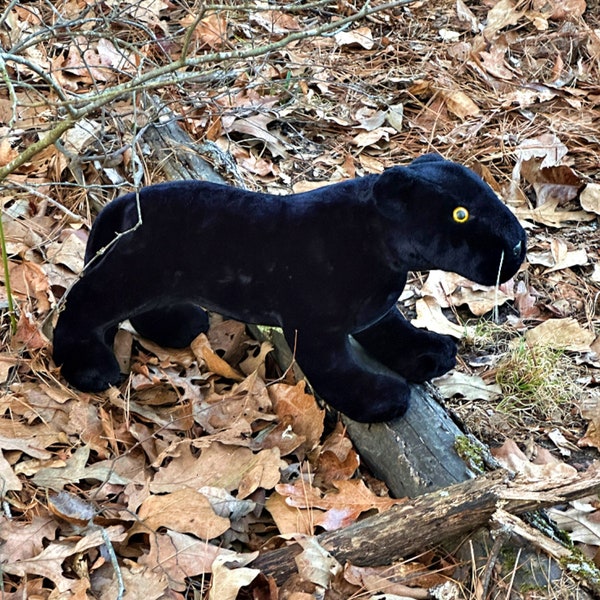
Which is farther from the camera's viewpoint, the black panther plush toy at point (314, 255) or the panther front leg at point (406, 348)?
the panther front leg at point (406, 348)

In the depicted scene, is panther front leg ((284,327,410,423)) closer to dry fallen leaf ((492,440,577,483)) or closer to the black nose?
dry fallen leaf ((492,440,577,483))

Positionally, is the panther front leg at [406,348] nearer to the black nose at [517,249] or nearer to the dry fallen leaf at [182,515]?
the black nose at [517,249]

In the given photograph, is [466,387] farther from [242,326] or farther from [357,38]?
[357,38]

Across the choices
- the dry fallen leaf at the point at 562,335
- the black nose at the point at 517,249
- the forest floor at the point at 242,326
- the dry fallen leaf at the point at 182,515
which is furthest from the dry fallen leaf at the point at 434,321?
the dry fallen leaf at the point at 182,515

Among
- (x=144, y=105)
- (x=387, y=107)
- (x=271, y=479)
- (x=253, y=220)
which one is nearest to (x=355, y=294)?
(x=253, y=220)

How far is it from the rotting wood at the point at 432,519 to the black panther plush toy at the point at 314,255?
0.39 metres

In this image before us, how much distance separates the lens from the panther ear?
85.2 inches

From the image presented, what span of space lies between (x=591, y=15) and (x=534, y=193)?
178 cm

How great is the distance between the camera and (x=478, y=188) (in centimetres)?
214

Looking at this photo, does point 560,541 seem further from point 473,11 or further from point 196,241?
point 473,11

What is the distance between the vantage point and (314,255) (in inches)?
90.7

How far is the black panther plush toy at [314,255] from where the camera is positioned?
85.0 inches

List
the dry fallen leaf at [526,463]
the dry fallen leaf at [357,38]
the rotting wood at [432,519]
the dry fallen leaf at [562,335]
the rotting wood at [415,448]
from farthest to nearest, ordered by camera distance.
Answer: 1. the dry fallen leaf at [357,38]
2. the dry fallen leaf at [562,335]
3. the dry fallen leaf at [526,463]
4. the rotting wood at [415,448]
5. the rotting wood at [432,519]

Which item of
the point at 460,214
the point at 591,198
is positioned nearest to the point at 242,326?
the point at 460,214
